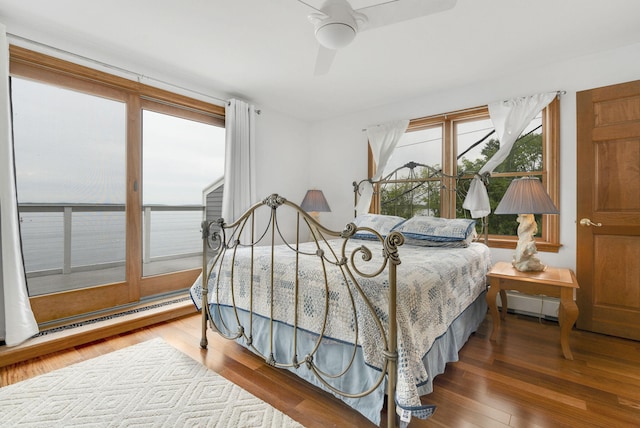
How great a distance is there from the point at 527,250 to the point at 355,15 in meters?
2.16

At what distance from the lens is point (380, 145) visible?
151 inches

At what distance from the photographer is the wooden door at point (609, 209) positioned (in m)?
2.40

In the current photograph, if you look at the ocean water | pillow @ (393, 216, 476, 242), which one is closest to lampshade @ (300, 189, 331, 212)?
pillow @ (393, 216, 476, 242)

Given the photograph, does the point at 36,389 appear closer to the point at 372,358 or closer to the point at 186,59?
the point at 372,358

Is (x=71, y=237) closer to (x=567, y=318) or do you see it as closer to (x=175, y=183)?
(x=175, y=183)

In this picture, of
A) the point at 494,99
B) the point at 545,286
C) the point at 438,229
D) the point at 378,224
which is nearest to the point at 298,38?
the point at 378,224

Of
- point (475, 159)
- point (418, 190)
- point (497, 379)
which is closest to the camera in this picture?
point (497, 379)

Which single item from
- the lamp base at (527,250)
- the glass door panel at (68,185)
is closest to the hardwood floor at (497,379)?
the lamp base at (527,250)

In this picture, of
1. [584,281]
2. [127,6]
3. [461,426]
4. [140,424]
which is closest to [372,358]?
[461,426]

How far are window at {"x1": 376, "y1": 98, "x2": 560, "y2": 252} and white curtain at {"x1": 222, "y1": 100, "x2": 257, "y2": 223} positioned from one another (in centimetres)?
158

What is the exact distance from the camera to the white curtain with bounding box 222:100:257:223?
136 inches

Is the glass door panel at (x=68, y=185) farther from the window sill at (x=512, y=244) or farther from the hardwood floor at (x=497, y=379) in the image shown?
the window sill at (x=512, y=244)

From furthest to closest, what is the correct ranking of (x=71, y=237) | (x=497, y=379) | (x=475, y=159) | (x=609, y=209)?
(x=475, y=159) < (x=71, y=237) < (x=609, y=209) < (x=497, y=379)

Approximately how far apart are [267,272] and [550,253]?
267cm
